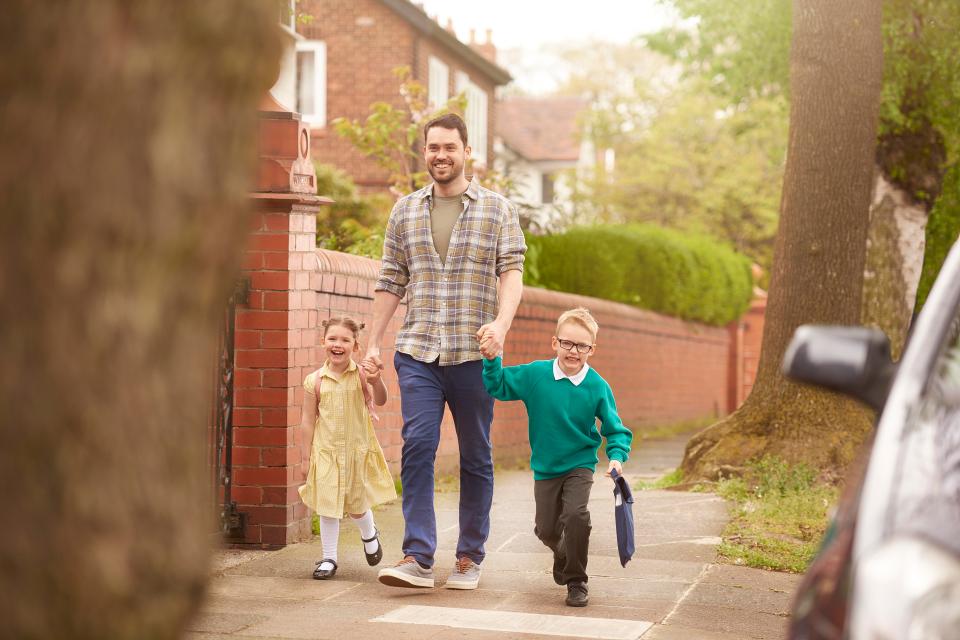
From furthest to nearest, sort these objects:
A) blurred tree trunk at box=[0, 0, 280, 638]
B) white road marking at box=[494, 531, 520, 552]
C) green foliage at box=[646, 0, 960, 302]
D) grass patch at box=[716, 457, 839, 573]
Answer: green foliage at box=[646, 0, 960, 302], white road marking at box=[494, 531, 520, 552], grass patch at box=[716, 457, 839, 573], blurred tree trunk at box=[0, 0, 280, 638]

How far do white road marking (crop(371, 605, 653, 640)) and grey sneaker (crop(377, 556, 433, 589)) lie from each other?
0.24 m

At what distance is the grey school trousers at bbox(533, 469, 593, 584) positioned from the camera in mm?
5867

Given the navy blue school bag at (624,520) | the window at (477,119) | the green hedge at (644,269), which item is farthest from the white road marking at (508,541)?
the window at (477,119)

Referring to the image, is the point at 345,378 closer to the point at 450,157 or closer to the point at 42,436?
the point at 450,157

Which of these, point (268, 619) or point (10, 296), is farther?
point (268, 619)

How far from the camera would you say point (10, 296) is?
179cm

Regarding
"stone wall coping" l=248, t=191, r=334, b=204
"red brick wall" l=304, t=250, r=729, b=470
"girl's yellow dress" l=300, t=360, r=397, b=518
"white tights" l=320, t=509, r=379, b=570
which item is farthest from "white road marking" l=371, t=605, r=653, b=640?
"red brick wall" l=304, t=250, r=729, b=470

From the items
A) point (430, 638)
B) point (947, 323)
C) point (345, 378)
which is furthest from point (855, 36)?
point (947, 323)

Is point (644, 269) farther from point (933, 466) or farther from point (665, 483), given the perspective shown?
point (933, 466)

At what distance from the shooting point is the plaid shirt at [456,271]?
614cm

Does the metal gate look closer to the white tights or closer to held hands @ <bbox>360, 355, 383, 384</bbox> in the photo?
the white tights

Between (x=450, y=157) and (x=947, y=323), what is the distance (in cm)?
341

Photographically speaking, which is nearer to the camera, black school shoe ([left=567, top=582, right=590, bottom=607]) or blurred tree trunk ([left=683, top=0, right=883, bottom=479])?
black school shoe ([left=567, top=582, right=590, bottom=607])

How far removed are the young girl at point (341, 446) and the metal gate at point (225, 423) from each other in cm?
63
